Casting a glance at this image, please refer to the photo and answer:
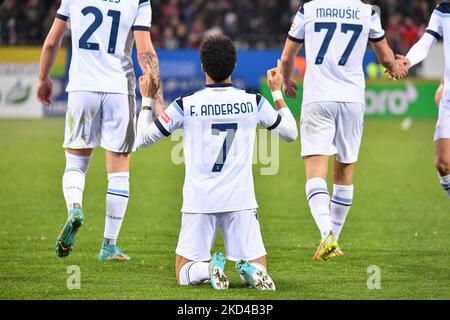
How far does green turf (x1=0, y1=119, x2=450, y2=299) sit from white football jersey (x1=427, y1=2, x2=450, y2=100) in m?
1.59

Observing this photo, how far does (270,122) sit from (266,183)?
26.1 feet

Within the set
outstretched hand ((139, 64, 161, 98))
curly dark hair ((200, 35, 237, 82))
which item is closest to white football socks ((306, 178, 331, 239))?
curly dark hair ((200, 35, 237, 82))

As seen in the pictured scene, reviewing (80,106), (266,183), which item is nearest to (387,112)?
(266,183)

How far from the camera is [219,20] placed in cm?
2911

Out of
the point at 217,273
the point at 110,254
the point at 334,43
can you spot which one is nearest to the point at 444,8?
the point at 334,43

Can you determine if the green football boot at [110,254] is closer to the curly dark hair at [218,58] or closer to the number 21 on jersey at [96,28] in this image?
the number 21 on jersey at [96,28]

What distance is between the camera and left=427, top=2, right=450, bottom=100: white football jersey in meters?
8.92

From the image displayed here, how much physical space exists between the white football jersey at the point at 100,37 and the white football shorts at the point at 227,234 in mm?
1835

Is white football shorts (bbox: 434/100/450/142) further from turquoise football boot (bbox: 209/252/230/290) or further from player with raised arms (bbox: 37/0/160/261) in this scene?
turquoise football boot (bbox: 209/252/230/290)

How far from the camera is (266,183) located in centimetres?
1508

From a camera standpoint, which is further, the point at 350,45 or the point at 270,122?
the point at 350,45

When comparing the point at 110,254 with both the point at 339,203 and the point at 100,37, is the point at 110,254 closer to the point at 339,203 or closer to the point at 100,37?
the point at 100,37

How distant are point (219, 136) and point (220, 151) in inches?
4.3
